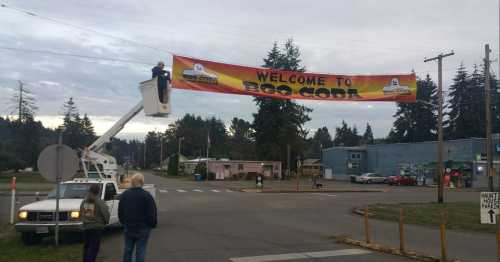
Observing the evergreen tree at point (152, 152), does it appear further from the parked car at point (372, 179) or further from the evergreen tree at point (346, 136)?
the parked car at point (372, 179)

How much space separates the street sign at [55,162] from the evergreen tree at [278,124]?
7018 centimetres

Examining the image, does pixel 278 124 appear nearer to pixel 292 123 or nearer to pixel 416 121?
pixel 292 123

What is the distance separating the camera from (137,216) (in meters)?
8.00

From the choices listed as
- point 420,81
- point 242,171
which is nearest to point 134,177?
point 242,171

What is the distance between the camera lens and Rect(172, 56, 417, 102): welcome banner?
17.8m

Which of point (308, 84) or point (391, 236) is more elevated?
point (308, 84)

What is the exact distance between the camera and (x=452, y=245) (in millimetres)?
12984

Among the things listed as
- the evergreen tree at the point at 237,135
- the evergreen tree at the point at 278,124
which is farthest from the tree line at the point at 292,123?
the evergreen tree at the point at 237,135

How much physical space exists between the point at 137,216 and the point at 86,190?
21.3ft

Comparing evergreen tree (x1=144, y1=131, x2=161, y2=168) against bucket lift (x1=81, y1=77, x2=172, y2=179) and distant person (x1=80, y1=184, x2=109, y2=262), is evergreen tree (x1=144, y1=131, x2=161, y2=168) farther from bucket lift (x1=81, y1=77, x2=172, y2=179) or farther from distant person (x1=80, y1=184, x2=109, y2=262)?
distant person (x1=80, y1=184, x2=109, y2=262)

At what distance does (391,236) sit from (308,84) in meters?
7.00

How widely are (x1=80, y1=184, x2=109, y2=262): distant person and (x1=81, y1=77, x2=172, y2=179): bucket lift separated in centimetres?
690

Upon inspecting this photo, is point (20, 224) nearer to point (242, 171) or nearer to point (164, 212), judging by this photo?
point (164, 212)

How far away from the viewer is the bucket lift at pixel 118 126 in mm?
16391
